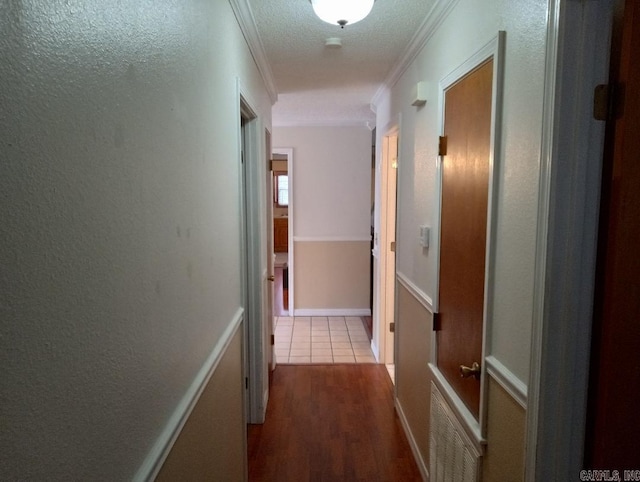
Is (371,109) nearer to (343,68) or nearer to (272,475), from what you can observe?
(343,68)

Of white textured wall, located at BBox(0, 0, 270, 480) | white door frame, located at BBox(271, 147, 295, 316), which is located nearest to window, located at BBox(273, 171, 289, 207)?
white door frame, located at BBox(271, 147, 295, 316)

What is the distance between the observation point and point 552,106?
3.44 feet

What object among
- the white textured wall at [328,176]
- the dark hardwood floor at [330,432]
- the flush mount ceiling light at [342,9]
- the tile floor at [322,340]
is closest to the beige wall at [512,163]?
the flush mount ceiling light at [342,9]

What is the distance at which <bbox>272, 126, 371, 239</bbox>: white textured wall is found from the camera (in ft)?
16.6

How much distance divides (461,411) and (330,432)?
1332 mm

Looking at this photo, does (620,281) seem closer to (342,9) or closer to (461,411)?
(461,411)

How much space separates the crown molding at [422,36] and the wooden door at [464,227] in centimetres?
37

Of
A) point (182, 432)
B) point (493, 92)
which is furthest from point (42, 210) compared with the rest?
point (493, 92)

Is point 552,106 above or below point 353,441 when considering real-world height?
above

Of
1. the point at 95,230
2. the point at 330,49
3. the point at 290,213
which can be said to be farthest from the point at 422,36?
the point at 290,213

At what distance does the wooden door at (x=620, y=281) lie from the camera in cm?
98

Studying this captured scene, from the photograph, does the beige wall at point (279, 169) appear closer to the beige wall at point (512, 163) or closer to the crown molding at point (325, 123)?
the crown molding at point (325, 123)

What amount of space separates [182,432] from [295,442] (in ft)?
5.61

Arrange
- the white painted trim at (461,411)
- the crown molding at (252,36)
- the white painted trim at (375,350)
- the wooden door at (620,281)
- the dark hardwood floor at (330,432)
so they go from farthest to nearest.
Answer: the white painted trim at (375,350) → the dark hardwood floor at (330,432) → the crown molding at (252,36) → the white painted trim at (461,411) → the wooden door at (620,281)
